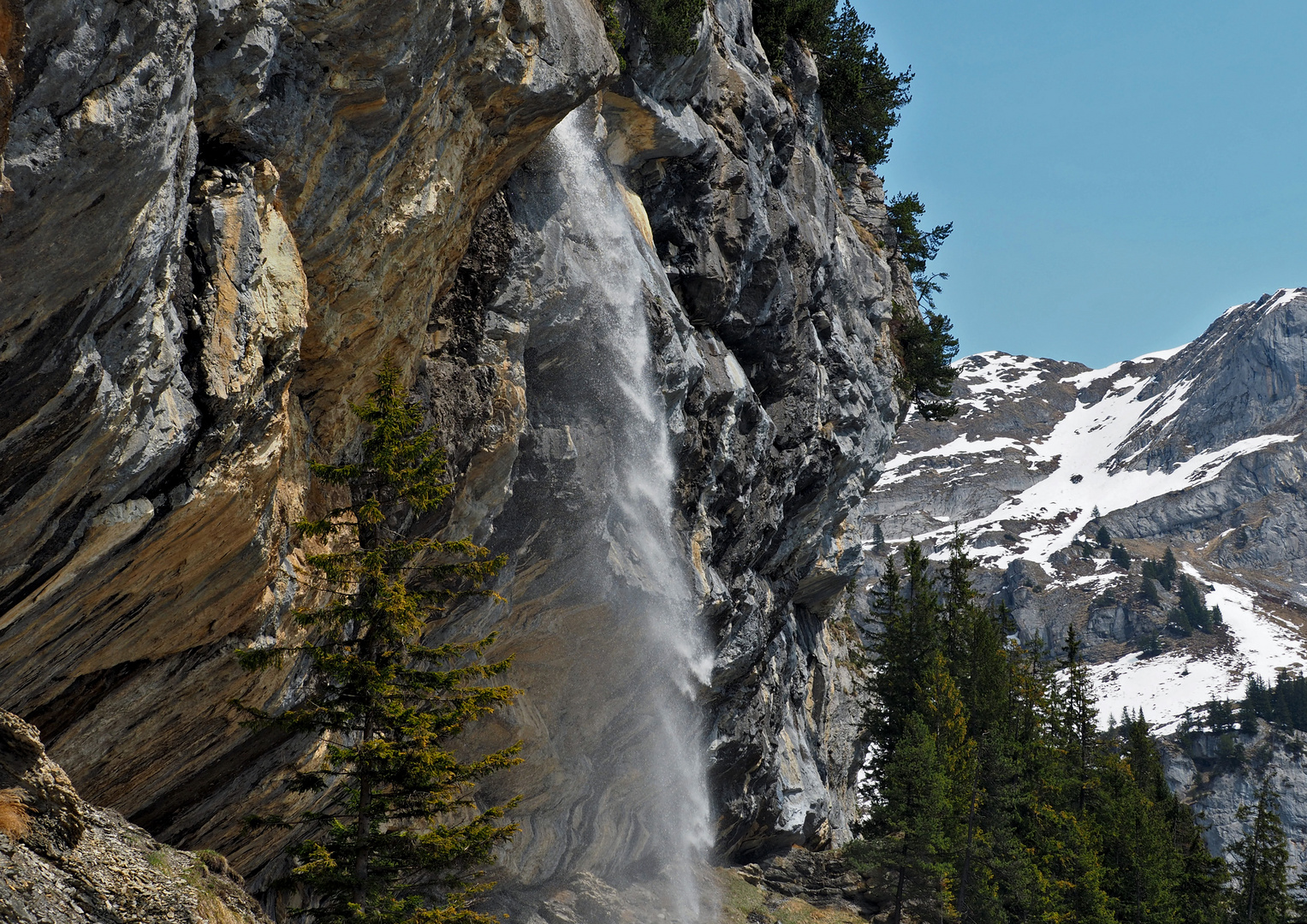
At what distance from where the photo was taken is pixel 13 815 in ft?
33.3

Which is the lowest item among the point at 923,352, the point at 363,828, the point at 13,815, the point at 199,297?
the point at 13,815

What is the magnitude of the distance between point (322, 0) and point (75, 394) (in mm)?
6711

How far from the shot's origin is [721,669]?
3428 cm

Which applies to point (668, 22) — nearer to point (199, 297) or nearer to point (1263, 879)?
point (199, 297)

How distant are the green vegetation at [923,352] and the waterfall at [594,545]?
84.0 feet

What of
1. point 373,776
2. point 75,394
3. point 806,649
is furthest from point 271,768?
point 806,649

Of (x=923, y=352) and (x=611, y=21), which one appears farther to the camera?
(x=923, y=352)

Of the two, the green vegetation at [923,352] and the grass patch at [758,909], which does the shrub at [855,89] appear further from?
the grass patch at [758,909]

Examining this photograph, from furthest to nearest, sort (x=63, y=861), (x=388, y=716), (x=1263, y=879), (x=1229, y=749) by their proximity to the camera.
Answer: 1. (x=1229, y=749)
2. (x=1263, y=879)
3. (x=388, y=716)
4. (x=63, y=861)

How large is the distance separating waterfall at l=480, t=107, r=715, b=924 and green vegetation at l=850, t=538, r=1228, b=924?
10990 mm

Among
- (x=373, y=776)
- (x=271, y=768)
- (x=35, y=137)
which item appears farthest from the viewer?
(x=271, y=768)

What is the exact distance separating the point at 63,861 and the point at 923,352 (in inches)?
1898

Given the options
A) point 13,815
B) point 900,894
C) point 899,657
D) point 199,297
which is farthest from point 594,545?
point 899,657

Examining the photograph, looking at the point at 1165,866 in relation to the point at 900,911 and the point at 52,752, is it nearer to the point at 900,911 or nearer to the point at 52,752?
the point at 900,911
